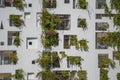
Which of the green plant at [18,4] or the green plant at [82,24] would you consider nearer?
the green plant at [18,4]

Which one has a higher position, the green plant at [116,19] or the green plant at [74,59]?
the green plant at [116,19]

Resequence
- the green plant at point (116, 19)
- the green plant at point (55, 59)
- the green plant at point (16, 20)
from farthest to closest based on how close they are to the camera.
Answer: the green plant at point (116, 19) → the green plant at point (55, 59) → the green plant at point (16, 20)

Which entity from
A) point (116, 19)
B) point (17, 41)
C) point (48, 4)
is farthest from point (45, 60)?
point (116, 19)

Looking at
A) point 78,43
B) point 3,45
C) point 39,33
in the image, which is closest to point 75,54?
point 78,43

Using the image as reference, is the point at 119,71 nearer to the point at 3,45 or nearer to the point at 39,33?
the point at 39,33

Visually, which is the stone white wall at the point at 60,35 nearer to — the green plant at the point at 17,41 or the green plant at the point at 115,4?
the green plant at the point at 17,41

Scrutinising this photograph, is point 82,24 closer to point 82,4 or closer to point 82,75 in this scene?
point 82,4

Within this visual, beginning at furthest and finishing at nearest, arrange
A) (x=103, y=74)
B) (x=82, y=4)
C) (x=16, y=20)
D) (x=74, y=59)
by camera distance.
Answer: (x=103, y=74) → (x=74, y=59) → (x=82, y=4) → (x=16, y=20)

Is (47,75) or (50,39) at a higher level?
(50,39)

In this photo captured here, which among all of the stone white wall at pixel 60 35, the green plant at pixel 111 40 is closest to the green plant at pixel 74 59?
the stone white wall at pixel 60 35
